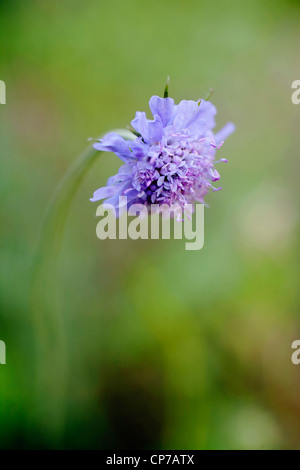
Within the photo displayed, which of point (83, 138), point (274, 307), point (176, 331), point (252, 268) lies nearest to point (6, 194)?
point (83, 138)

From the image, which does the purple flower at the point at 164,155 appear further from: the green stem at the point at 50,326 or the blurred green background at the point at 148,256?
the blurred green background at the point at 148,256

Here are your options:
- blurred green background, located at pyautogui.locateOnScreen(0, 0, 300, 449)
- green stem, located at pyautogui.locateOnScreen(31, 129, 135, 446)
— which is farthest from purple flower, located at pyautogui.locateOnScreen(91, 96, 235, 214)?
blurred green background, located at pyautogui.locateOnScreen(0, 0, 300, 449)

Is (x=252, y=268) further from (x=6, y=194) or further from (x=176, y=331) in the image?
(x=6, y=194)

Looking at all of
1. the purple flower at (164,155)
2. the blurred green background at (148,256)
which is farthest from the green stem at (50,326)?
the purple flower at (164,155)

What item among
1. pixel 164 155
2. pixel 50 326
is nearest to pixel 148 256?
pixel 50 326

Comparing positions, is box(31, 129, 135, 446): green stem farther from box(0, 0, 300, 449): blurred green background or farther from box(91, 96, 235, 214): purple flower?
box(91, 96, 235, 214): purple flower
